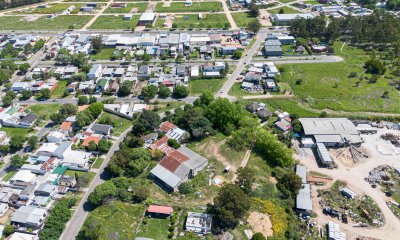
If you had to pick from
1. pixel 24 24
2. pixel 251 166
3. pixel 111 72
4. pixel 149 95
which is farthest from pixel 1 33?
pixel 251 166

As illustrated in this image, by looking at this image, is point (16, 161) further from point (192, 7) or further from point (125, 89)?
point (192, 7)

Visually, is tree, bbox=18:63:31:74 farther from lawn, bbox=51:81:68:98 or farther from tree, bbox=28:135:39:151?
tree, bbox=28:135:39:151

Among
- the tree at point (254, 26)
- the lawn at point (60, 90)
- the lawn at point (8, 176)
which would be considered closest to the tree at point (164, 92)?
the lawn at point (60, 90)

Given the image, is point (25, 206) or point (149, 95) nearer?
point (25, 206)

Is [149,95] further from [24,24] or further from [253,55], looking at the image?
[24,24]

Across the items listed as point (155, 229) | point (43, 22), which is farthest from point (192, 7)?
point (155, 229)
